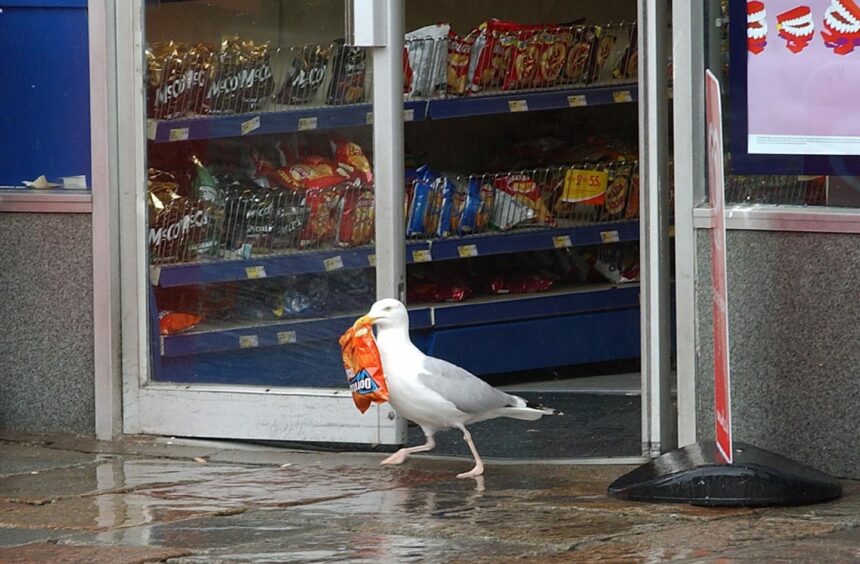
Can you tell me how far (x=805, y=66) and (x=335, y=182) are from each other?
1.96 m

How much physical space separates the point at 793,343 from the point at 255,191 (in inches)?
92.7

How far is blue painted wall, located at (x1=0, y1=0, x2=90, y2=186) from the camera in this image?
683cm

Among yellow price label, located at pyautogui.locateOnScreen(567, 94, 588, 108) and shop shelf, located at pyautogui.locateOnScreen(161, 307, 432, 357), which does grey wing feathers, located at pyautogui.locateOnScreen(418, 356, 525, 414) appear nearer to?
shop shelf, located at pyautogui.locateOnScreen(161, 307, 432, 357)

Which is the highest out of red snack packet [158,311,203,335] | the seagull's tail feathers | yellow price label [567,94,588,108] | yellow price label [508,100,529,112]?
yellow price label [567,94,588,108]

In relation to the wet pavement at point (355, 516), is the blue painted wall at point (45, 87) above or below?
above

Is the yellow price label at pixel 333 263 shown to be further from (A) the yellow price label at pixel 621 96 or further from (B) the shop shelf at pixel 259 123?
(A) the yellow price label at pixel 621 96

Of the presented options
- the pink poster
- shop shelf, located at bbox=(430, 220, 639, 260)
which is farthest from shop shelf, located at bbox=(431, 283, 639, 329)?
the pink poster

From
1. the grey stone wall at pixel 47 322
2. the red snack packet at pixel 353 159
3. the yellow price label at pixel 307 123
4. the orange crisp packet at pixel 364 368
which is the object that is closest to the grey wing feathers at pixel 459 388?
the orange crisp packet at pixel 364 368

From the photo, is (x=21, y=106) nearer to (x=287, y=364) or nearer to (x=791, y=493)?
(x=287, y=364)

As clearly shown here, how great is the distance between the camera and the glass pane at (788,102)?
5.56m

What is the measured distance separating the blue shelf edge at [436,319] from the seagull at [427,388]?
0.65m

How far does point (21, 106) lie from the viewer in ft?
22.6

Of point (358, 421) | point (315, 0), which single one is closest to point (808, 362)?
point (358, 421)

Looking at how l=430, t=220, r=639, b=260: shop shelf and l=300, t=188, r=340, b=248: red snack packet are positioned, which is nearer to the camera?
l=300, t=188, r=340, b=248: red snack packet
